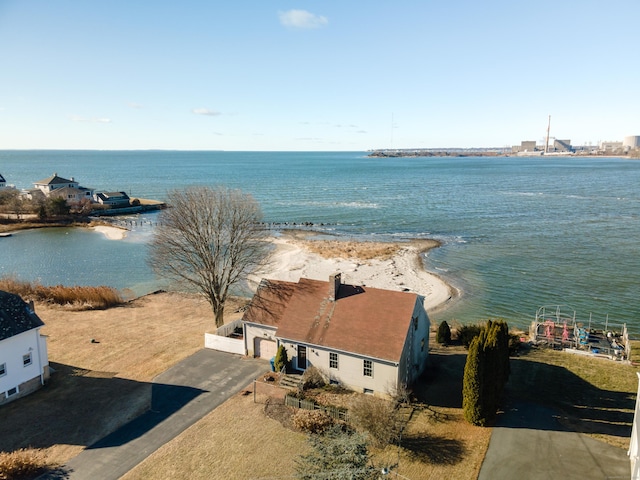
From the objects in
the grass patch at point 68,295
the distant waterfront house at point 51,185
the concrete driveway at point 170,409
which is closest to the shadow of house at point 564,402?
the concrete driveway at point 170,409

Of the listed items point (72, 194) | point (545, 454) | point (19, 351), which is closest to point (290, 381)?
point (545, 454)

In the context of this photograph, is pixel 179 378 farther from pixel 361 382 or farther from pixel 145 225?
pixel 145 225

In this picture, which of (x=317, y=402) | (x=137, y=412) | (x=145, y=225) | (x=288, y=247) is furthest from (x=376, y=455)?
(x=145, y=225)

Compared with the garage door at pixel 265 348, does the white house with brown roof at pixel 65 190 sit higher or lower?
higher

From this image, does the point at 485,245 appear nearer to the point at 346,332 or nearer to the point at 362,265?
the point at 362,265

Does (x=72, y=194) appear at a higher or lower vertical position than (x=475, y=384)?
higher

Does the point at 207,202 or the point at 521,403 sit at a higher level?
the point at 207,202

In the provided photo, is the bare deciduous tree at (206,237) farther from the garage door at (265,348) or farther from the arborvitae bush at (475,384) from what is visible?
the arborvitae bush at (475,384)
